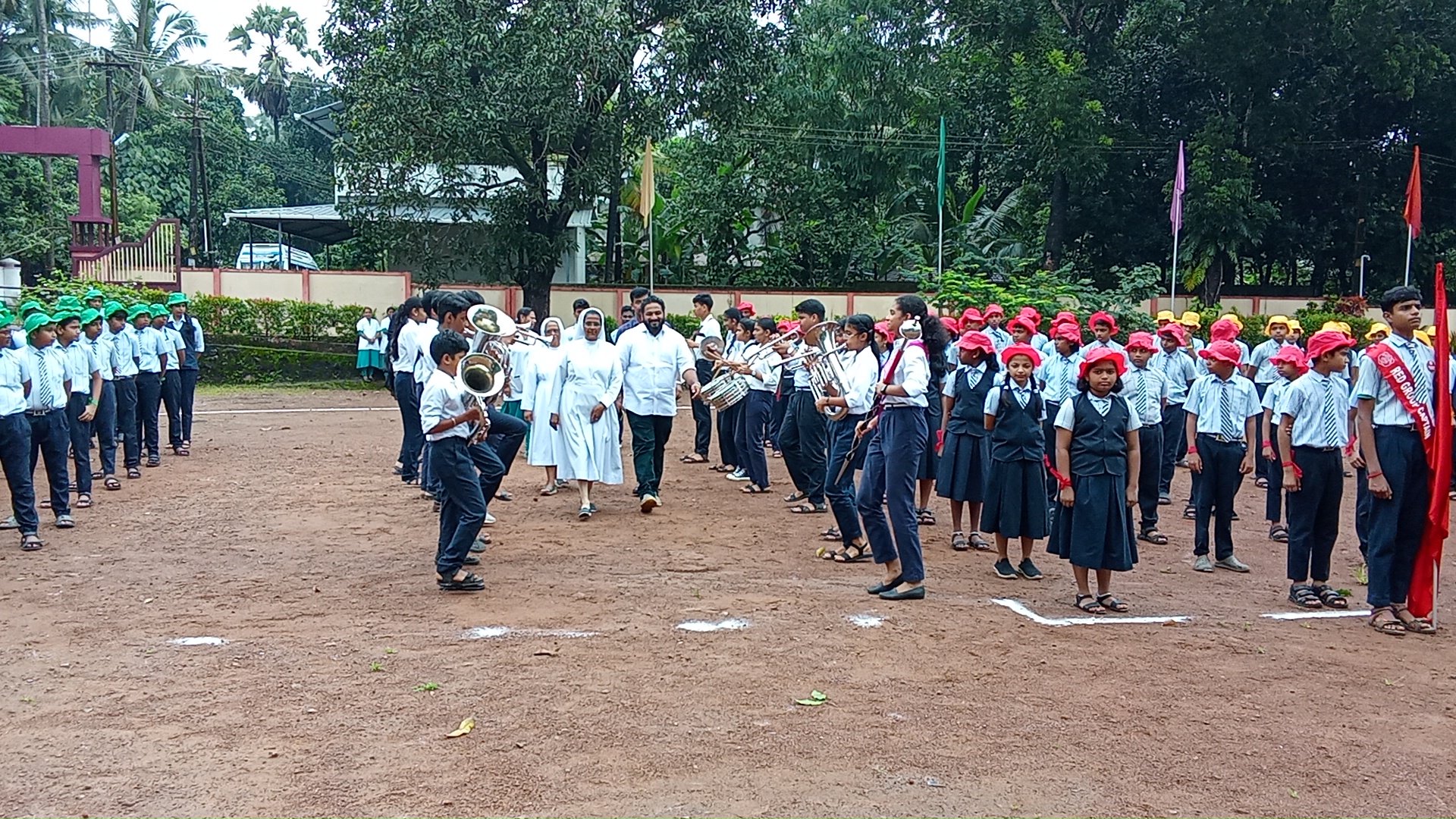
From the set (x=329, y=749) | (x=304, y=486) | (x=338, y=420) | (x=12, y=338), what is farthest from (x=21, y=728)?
(x=338, y=420)

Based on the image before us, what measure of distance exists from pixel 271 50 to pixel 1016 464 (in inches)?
2067

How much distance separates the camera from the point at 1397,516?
7121mm

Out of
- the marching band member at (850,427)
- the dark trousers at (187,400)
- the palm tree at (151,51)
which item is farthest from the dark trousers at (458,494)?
the palm tree at (151,51)

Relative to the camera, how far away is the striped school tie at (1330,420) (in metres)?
7.67

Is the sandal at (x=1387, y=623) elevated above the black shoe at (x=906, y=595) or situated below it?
below

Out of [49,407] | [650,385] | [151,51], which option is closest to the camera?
[49,407]

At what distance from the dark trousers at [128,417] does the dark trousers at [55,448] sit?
2625 mm

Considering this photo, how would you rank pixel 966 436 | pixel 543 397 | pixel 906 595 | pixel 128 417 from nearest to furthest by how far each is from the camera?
pixel 906 595 → pixel 966 436 → pixel 543 397 → pixel 128 417

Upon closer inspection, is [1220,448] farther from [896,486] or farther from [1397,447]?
[896,486]

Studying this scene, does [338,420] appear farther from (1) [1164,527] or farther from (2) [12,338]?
(1) [1164,527]

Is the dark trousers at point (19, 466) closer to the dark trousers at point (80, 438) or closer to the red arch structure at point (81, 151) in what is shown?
the dark trousers at point (80, 438)

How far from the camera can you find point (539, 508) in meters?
10.9

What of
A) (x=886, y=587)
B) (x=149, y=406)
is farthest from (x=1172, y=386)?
(x=149, y=406)

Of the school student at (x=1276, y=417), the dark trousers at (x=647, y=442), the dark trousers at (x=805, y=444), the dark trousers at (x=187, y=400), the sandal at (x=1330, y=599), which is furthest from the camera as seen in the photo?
the dark trousers at (x=187, y=400)
